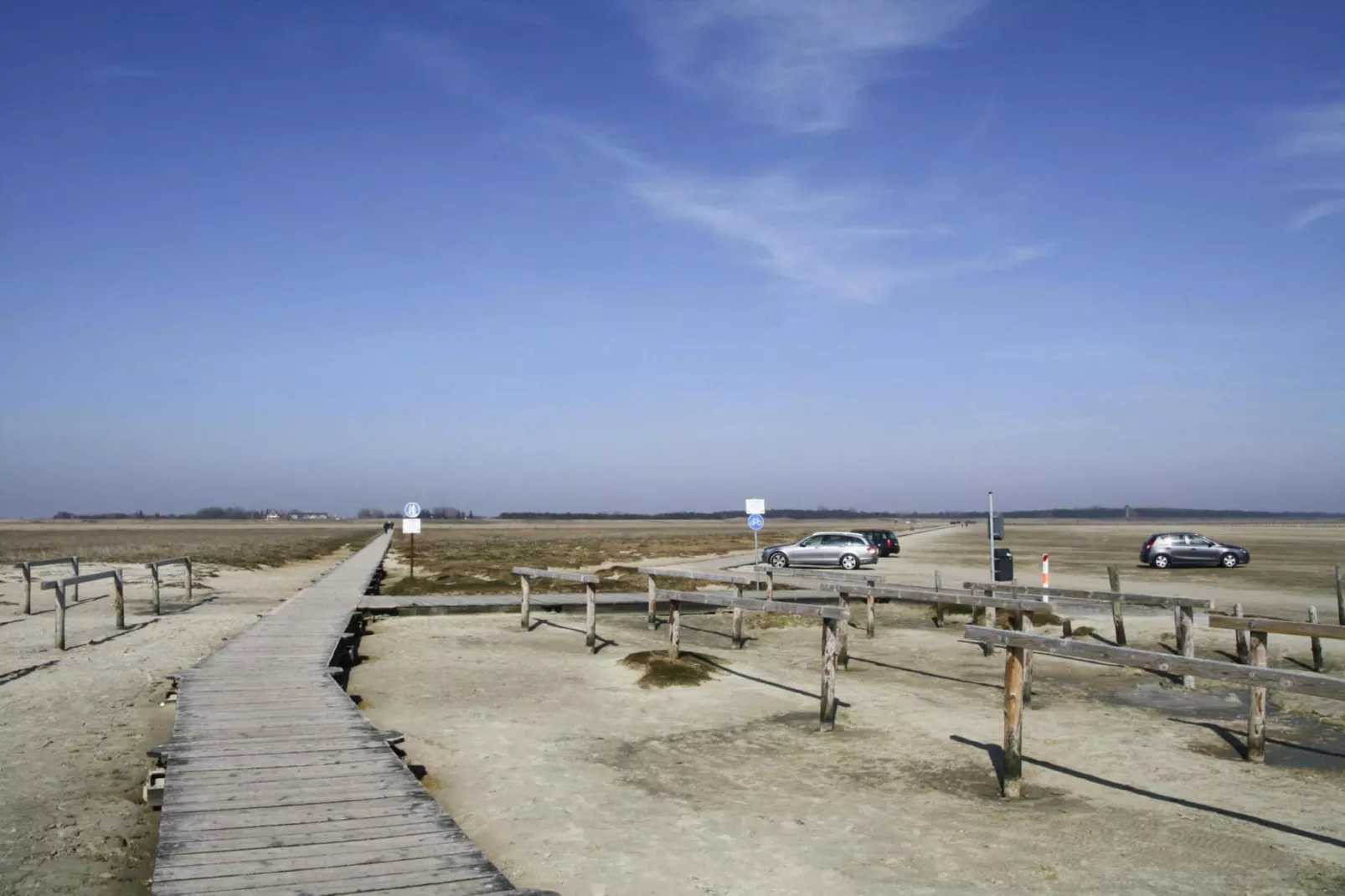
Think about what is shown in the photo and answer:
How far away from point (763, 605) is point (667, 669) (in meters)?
1.66

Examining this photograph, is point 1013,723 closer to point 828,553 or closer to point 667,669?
point 667,669

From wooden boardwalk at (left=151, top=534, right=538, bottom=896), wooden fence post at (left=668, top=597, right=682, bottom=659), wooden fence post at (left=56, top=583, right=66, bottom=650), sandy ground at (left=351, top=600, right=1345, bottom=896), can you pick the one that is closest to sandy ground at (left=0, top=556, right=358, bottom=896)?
wooden fence post at (left=56, top=583, right=66, bottom=650)

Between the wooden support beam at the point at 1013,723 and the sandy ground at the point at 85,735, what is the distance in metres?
6.57

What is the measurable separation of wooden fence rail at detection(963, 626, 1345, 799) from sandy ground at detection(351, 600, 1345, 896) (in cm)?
34

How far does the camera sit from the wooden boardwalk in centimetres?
518

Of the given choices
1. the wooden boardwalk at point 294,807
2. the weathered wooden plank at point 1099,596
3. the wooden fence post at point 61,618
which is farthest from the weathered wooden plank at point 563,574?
the wooden fence post at point 61,618

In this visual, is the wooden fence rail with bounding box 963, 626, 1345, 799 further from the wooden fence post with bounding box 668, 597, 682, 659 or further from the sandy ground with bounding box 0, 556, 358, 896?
the sandy ground with bounding box 0, 556, 358, 896

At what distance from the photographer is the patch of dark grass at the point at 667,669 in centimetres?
1330

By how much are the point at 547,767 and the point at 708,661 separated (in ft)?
21.9

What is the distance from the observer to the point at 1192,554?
36.6 meters

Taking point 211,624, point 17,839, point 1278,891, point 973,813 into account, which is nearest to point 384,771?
point 17,839

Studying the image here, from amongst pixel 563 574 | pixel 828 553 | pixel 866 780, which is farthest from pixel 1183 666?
pixel 828 553

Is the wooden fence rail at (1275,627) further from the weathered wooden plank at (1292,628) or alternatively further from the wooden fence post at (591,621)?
the wooden fence post at (591,621)

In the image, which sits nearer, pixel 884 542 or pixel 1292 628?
pixel 1292 628
